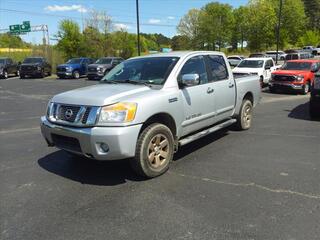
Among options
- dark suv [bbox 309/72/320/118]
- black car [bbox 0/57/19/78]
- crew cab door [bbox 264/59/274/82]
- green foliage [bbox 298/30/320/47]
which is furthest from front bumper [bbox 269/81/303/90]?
green foliage [bbox 298/30/320/47]

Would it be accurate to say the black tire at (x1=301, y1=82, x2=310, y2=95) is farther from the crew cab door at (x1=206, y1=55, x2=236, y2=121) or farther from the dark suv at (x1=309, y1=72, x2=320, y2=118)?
the crew cab door at (x1=206, y1=55, x2=236, y2=121)

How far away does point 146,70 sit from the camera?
6.01m

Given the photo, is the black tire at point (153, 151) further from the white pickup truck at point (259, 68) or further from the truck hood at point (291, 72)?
the white pickup truck at point (259, 68)

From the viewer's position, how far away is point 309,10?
96.8 meters

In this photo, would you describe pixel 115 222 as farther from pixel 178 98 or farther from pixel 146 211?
pixel 178 98

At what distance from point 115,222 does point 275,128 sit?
19.0 feet

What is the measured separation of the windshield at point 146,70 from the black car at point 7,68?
27.8 m

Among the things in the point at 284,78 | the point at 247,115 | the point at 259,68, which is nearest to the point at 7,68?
the point at 259,68

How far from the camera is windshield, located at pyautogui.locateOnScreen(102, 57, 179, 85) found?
18.9ft

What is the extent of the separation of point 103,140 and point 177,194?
46.0 inches

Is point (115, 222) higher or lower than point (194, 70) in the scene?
lower

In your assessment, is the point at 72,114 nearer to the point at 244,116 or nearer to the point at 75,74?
the point at 244,116

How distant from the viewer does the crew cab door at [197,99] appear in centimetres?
579

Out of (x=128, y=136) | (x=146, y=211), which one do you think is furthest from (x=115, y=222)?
(x=128, y=136)
